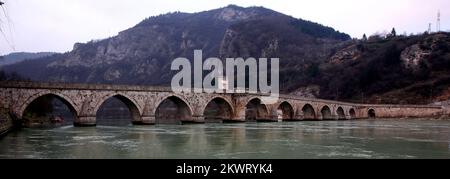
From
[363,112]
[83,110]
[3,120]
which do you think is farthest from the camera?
[363,112]

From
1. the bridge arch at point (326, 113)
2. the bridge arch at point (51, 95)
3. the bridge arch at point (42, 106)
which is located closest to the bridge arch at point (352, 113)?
the bridge arch at point (326, 113)

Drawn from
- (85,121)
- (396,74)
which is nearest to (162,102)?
(85,121)

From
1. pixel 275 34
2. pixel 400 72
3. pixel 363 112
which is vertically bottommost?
pixel 363 112

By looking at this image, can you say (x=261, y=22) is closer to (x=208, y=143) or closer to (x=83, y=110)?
(x=83, y=110)

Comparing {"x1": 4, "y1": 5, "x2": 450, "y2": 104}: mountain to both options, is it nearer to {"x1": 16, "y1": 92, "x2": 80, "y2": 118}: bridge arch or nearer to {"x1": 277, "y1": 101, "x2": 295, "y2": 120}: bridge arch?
{"x1": 277, "y1": 101, "x2": 295, "y2": 120}: bridge arch

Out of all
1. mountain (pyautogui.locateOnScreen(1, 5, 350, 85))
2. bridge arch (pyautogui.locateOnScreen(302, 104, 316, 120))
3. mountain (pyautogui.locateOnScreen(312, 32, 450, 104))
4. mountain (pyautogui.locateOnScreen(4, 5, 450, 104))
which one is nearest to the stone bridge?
bridge arch (pyautogui.locateOnScreen(302, 104, 316, 120))

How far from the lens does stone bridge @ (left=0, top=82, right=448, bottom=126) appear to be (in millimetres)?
37656

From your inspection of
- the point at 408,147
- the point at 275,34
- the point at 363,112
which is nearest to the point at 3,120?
the point at 408,147

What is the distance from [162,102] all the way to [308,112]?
28.9 metres

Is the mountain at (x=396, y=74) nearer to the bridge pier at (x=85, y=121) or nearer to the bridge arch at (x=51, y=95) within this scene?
the bridge pier at (x=85, y=121)

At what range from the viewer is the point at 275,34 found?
570ft
